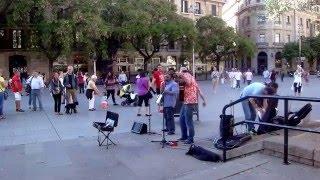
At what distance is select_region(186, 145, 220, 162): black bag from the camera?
24.6 feet

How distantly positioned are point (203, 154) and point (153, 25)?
116 ft

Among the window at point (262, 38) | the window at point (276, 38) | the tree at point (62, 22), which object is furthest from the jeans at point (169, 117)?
the window at point (276, 38)

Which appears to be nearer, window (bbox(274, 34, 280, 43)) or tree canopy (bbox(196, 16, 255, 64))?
tree canopy (bbox(196, 16, 255, 64))

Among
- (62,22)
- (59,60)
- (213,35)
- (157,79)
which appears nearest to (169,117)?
(157,79)

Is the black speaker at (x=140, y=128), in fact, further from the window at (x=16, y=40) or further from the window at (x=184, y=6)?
the window at (x=184, y=6)

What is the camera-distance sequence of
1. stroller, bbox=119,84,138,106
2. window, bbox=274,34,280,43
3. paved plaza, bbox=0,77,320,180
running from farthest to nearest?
1. window, bbox=274,34,280,43
2. stroller, bbox=119,84,138,106
3. paved plaza, bbox=0,77,320,180

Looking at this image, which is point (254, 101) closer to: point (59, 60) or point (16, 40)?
point (16, 40)

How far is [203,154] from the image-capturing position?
7.74 metres

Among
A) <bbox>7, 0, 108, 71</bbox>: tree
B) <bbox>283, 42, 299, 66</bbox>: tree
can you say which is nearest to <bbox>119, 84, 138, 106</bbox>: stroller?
<bbox>7, 0, 108, 71</bbox>: tree

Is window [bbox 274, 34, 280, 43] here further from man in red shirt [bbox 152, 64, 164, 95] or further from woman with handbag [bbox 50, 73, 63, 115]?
woman with handbag [bbox 50, 73, 63, 115]

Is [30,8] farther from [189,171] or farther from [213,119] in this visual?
[189,171]

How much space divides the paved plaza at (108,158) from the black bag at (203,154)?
0.45 feet

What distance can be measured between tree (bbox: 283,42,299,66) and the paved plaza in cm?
5830

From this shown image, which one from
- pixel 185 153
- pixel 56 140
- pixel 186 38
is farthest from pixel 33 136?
pixel 186 38
